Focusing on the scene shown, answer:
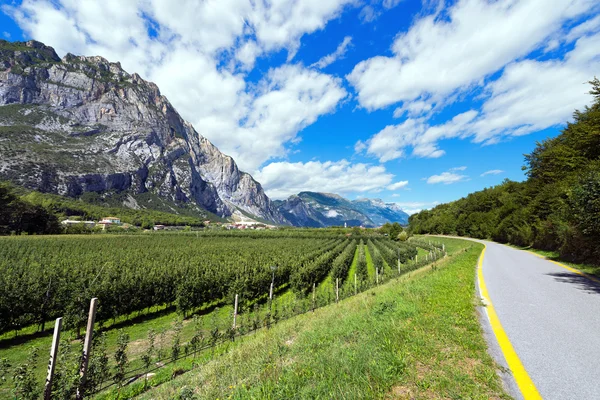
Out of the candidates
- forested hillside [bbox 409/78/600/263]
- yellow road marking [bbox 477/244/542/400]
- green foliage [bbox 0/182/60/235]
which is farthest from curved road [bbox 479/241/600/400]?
green foliage [bbox 0/182/60/235]

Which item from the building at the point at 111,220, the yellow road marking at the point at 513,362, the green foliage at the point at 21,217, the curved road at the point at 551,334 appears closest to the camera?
the yellow road marking at the point at 513,362

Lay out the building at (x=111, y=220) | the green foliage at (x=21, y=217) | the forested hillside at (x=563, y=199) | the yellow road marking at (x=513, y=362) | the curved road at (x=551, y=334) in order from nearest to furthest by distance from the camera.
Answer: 1. the yellow road marking at (x=513, y=362)
2. the curved road at (x=551, y=334)
3. the forested hillside at (x=563, y=199)
4. the green foliage at (x=21, y=217)
5. the building at (x=111, y=220)

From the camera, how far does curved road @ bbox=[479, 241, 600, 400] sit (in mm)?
3369

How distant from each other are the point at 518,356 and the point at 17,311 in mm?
25870

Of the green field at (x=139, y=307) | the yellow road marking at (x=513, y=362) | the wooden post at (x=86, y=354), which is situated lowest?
the green field at (x=139, y=307)

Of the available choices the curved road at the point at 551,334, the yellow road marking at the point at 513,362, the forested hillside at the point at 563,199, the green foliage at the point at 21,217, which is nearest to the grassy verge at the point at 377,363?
the yellow road marking at the point at 513,362

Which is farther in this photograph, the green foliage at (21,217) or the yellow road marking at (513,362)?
the green foliage at (21,217)

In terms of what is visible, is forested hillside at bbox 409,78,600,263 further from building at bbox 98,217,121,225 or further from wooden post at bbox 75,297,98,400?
building at bbox 98,217,121,225

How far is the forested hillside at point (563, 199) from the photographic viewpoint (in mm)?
11391

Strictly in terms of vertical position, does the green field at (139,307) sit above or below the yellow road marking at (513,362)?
below

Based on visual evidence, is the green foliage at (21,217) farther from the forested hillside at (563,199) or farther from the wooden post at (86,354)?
the forested hillside at (563,199)

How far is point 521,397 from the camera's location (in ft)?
10.2

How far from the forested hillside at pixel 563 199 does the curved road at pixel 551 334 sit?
4.27m

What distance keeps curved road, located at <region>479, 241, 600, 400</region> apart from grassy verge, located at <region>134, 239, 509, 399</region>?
45 cm
